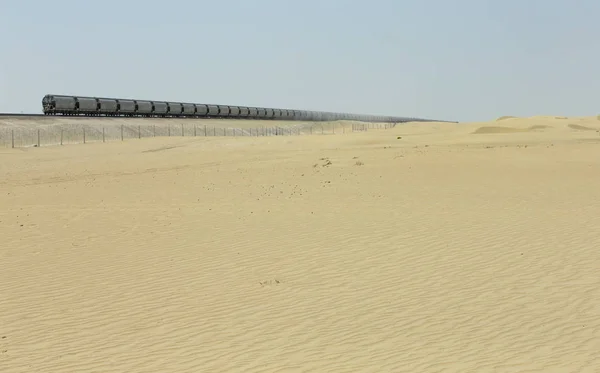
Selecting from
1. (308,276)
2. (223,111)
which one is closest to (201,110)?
(223,111)

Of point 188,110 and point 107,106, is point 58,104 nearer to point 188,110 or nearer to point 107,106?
point 107,106

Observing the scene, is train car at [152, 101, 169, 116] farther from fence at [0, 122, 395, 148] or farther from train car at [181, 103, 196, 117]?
fence at [0, 122, 395, 148]

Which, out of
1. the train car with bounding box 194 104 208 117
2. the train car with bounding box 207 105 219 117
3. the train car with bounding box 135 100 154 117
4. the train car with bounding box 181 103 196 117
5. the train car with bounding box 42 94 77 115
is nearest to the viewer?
the train car with bounding box 42 94 77 115

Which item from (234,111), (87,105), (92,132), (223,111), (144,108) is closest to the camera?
(92,132)

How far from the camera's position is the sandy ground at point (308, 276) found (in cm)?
706

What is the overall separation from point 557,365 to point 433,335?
146 centimetres

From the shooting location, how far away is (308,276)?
10.3 m

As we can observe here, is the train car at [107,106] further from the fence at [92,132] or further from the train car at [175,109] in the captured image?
the train car at [175,109]

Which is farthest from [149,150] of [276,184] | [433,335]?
[433,335]

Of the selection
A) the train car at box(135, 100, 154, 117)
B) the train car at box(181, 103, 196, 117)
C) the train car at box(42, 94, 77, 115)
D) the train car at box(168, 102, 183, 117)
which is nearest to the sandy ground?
→ the train car at box(42, 94, 77, 115)

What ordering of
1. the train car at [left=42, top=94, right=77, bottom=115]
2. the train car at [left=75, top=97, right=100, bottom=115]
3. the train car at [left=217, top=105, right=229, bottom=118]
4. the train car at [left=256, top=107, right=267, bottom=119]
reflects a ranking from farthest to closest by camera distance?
the train car at [left=256, top=107, right=267, bottom=119]
the train car at [left=217, top=105, right=229, bottom=118]
the train car at [left=75, top=97, right=100, bottom=115]
the train car at [left=42, top=94, right=77, bottom=115]

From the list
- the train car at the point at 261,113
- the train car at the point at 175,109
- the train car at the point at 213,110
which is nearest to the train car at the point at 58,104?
the train car at the point at 175,109

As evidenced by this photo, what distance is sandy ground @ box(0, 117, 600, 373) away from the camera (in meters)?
7.06

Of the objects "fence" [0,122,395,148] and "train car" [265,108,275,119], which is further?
"train car" [265,108,275,119]
